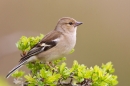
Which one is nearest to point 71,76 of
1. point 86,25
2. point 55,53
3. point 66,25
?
point 55,53

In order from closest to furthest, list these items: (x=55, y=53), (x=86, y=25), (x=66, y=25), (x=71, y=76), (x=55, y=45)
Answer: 1. (x=71, y=76)
2. (x=55, y=53)
3. (x=55, y=45)
4. (x=66, y=25)
5. (x=86, y=25)

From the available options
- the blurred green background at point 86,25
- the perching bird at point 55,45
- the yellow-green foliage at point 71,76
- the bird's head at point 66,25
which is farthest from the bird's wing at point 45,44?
the blurred green background at point 86,25

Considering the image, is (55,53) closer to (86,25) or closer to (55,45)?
(55,45)

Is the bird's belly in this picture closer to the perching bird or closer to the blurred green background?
the perching bird

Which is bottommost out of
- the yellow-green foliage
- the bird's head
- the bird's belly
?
the yellow-green foliage

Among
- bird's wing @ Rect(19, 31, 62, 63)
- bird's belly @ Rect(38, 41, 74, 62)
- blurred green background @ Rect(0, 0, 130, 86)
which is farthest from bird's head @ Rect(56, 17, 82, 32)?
blurred green background @ Rect(0, 0, 130, 86)

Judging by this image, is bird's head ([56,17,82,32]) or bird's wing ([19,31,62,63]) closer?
bird's wing ([19,31,62,63])

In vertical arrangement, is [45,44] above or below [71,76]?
above

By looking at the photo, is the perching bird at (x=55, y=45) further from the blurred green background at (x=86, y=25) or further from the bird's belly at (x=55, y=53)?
the blurred green background at (x=86, y=25)
